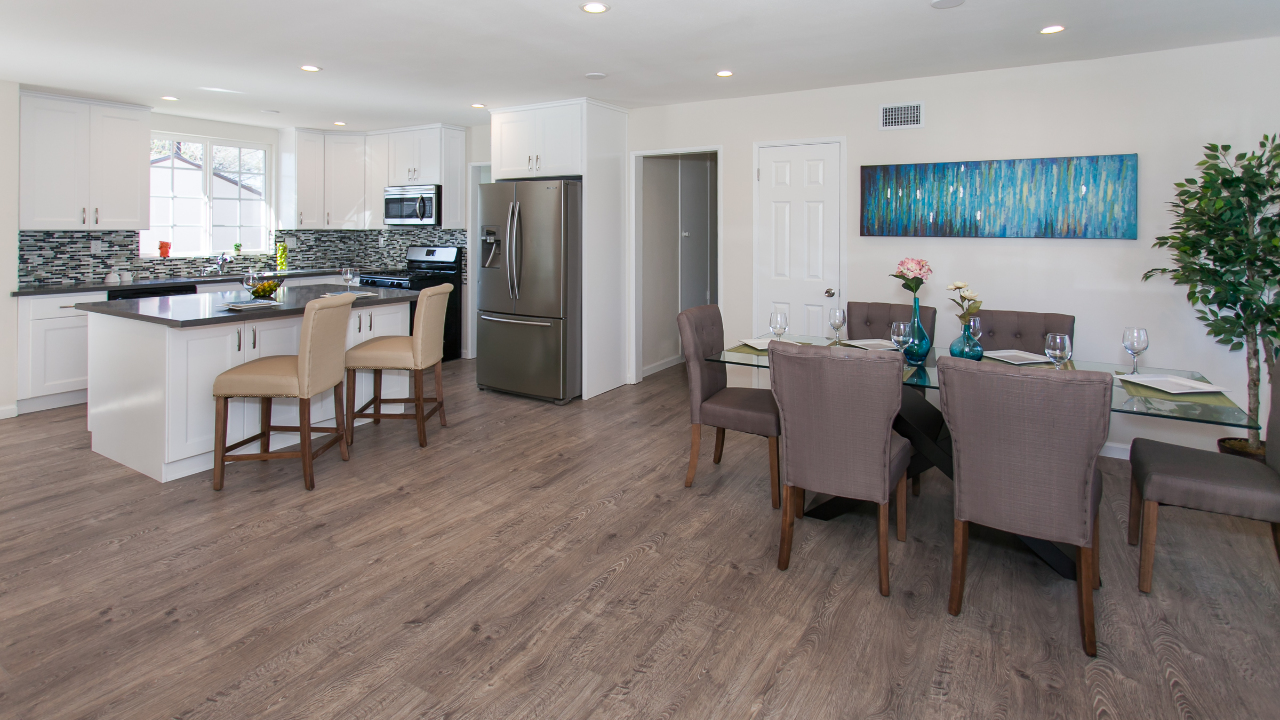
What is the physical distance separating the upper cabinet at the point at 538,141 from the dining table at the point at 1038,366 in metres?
2.41

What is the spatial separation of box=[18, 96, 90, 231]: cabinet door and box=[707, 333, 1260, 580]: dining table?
16.7ft

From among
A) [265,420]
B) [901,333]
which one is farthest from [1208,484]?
[265,420]

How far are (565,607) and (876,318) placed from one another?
2501 mm

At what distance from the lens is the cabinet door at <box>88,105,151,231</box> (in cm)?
541

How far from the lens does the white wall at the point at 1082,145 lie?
3.80 m

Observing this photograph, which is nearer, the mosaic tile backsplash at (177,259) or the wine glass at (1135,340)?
the wine glass at (1135,340)

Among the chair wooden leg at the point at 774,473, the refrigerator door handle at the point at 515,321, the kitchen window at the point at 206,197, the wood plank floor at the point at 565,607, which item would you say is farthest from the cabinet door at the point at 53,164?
the chair wooden leg at the point at 774,473

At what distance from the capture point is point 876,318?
160 inches

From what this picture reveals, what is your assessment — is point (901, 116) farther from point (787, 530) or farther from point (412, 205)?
point (412, 205)

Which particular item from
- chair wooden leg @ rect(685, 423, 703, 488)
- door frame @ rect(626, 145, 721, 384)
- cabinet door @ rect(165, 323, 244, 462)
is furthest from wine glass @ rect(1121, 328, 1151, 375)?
cabinet door @ rect(165, 323, 244, 462)

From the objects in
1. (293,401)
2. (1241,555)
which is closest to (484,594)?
(293,401)

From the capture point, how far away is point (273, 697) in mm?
1983

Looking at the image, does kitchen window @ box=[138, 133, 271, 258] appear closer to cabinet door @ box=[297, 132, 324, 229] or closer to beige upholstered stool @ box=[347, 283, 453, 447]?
cabinet door @ box=[297, 132, 324, 229]

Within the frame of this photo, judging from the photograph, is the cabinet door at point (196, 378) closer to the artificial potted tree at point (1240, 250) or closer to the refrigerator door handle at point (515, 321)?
the refrigerator door handle at point (515, 321)
